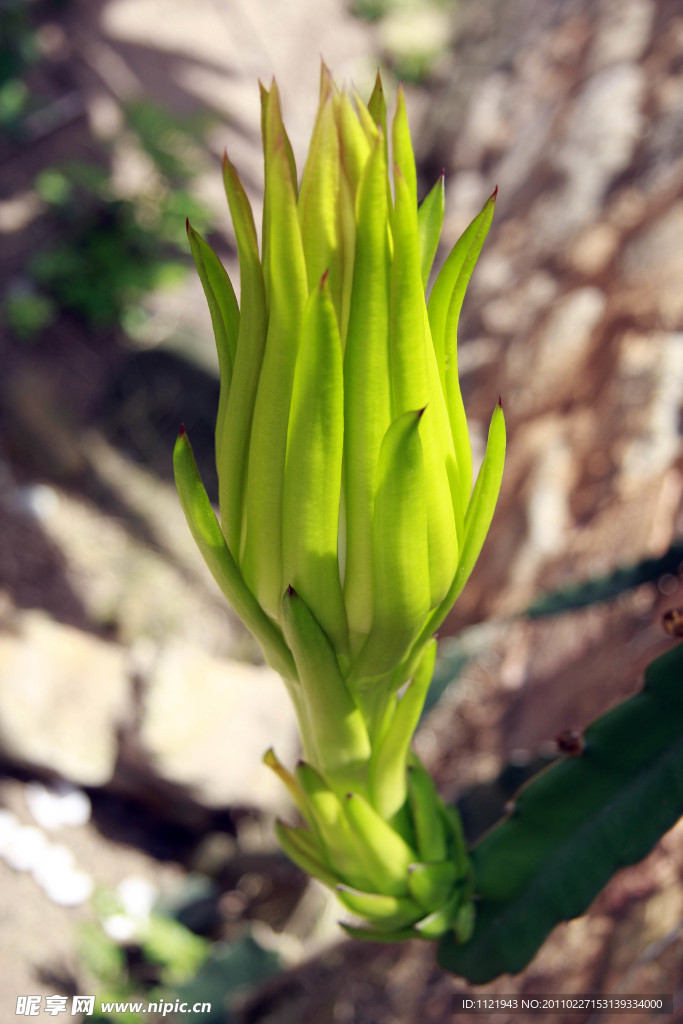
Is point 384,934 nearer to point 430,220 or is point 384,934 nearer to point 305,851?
point 305,851

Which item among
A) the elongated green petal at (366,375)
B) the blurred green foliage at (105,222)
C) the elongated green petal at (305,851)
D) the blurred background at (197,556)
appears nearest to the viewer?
the elongated green petal at (366,375)

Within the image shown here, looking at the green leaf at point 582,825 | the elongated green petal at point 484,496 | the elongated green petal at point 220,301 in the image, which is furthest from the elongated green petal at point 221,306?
the green leaf at point 582,825

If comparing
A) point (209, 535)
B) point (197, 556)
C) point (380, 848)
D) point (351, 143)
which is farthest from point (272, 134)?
point (197, 556)

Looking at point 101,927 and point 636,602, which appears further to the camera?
point 101,927

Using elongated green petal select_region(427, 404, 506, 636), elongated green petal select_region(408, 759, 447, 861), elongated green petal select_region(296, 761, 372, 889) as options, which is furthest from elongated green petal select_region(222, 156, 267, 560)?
elongated green petal select_region(408, 759, 447, 861)

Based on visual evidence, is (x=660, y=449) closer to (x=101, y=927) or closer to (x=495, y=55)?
(x=101, y=927)

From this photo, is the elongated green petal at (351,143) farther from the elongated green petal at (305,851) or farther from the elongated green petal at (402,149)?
the elongated green petal at (305,851)

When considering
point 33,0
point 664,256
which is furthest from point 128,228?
point 664,256
